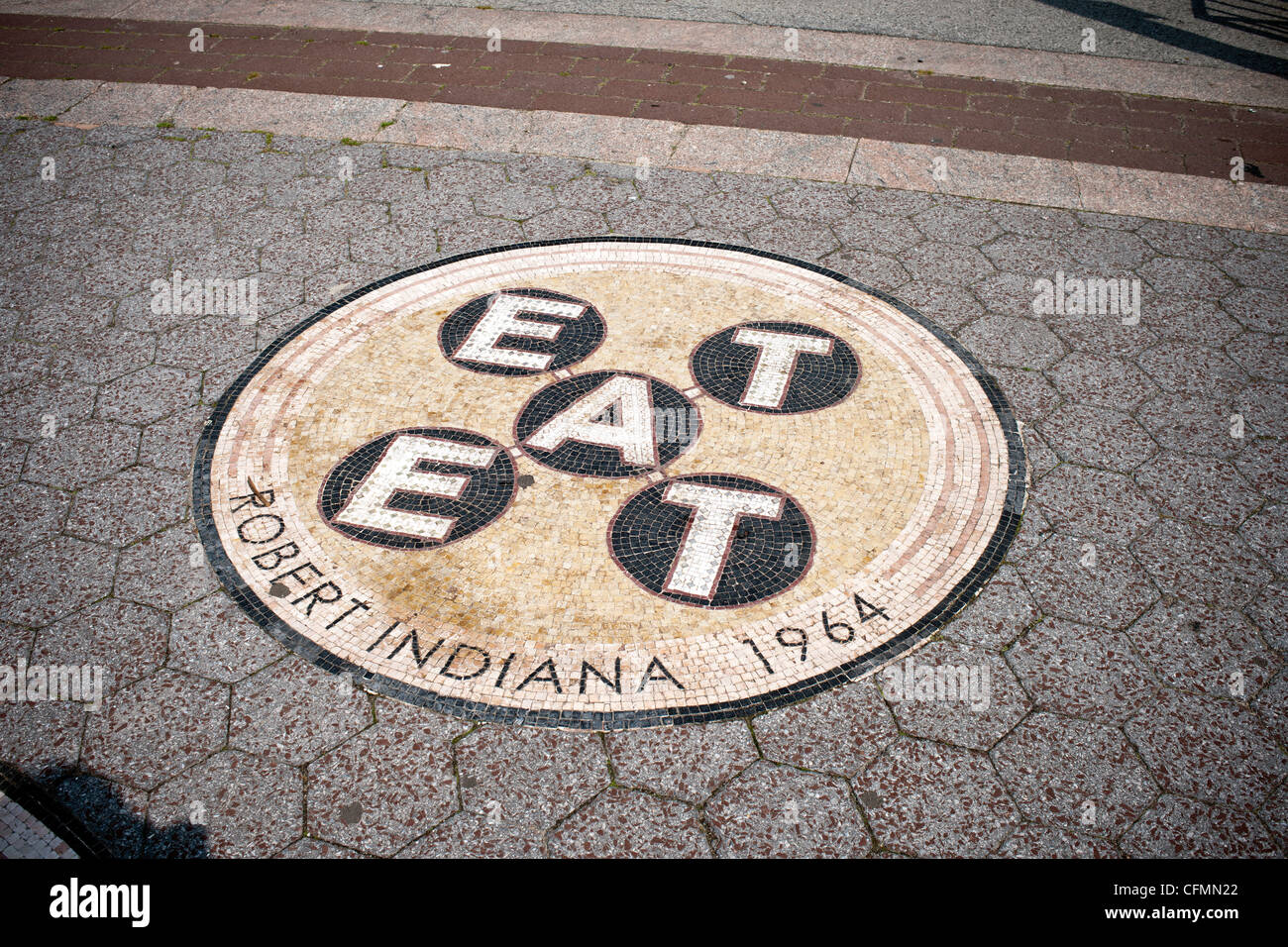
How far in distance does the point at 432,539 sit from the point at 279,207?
12.6ft

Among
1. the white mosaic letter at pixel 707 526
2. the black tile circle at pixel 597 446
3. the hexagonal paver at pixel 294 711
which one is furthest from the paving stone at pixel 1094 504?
the hexagonal paver at pixel 294 711

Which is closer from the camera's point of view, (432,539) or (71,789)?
(71,789)

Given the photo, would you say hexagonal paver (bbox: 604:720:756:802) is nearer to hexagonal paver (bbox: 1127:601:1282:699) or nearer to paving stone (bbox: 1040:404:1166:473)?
hexagonal paver (bbox: 1127:601:1282:699)

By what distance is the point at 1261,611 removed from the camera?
13.7 feet

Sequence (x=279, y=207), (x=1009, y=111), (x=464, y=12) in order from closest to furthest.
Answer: (x=279, y=207), (x=1009, y=111), (x=464, y=12)

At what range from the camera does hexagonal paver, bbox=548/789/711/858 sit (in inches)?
133

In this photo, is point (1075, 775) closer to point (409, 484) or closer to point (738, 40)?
point (409, 484)

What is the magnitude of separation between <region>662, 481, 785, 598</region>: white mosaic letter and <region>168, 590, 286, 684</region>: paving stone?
1.91m

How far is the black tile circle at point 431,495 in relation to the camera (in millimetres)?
4586

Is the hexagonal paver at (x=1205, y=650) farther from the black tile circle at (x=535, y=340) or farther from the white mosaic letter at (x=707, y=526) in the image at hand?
the black tile circle at (x=535, y=340)

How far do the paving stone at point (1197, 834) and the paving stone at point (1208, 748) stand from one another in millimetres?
71

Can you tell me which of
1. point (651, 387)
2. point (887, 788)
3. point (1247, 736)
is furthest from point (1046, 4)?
point (887, 788)

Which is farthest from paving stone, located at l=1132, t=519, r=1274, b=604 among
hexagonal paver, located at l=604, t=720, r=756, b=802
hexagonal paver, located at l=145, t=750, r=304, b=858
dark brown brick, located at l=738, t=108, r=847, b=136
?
dark brown brick, located at l=738, t=108, r=847, b=136
